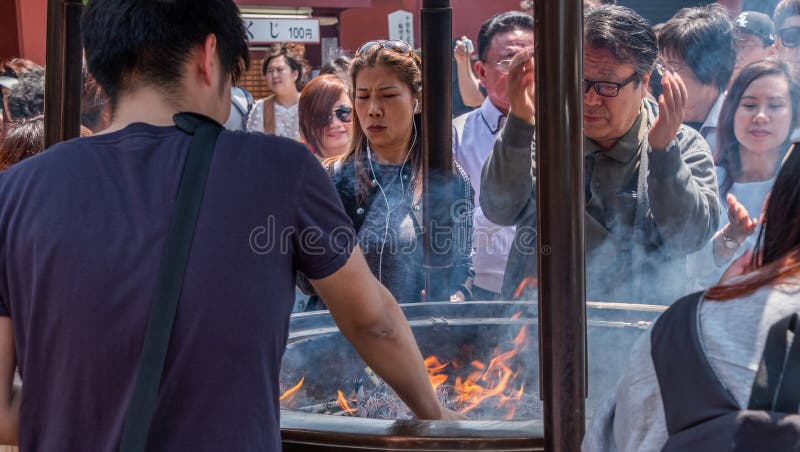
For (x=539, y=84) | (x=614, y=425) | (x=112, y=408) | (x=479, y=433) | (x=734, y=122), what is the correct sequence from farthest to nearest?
1. (x=734, y=122)
2. (x=479, y=433)
3. (x=539, y=84)
4. (x=112, y=408)
5. (x=614, y=425)

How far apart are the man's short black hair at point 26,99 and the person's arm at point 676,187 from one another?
3158mm

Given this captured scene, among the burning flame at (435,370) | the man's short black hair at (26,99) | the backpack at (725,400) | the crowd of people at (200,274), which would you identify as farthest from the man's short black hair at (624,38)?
the man's short black hair at (26,99)

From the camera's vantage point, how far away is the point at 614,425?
1100 mm

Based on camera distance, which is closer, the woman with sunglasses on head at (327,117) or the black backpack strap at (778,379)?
the black backpack strap at (778,379)

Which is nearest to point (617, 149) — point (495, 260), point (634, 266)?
point (634, 266)

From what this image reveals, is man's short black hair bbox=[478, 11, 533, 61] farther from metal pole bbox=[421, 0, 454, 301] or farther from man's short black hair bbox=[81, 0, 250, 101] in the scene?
man's short black hair bbox=[81, 0, 250, 101]

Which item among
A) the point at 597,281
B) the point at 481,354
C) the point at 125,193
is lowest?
the point at 481,354

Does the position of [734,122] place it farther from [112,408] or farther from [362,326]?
[112,408]

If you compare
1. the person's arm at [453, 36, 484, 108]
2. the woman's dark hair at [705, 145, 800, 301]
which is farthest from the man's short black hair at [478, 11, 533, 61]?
the woman's dark hair at [705, 145, 800, 301]

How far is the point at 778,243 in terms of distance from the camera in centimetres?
104

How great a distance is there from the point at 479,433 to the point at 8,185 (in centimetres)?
95

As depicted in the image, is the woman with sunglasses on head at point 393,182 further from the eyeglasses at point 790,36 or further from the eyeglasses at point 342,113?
the eyeglasses at point 790,36

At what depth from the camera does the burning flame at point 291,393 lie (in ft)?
8.25

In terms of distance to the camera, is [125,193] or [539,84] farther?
[539,84]
